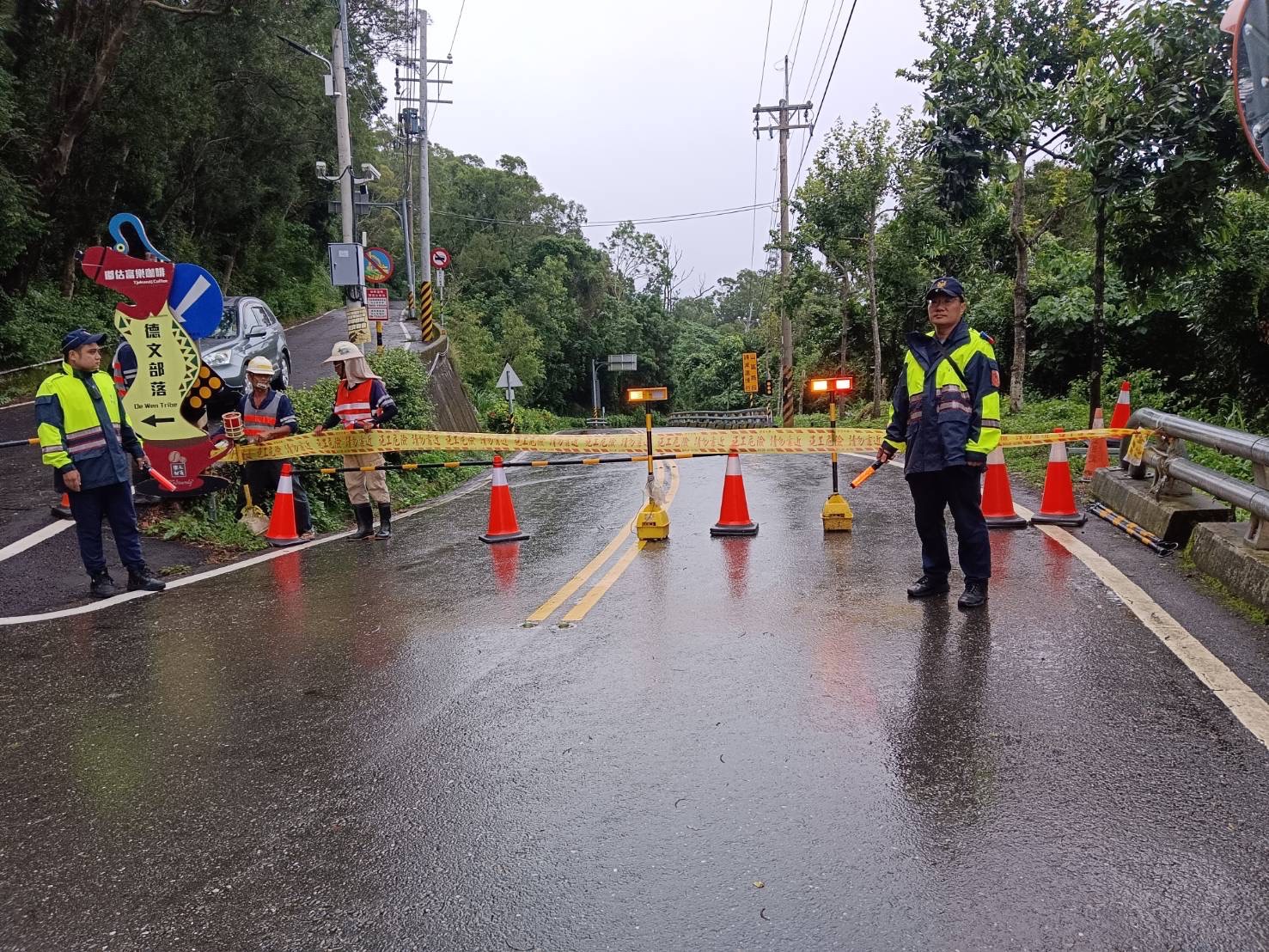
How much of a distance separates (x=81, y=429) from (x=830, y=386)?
6.48m

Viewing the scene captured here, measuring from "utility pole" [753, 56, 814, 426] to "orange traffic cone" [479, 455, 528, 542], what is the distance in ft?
71.9

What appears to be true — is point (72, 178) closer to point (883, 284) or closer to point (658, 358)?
point (883, 284)

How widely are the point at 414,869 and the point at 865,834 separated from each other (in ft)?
4.96

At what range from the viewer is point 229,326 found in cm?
1380

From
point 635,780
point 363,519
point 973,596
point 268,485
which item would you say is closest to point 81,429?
point 268,485

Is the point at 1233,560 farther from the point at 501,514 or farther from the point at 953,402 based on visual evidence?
the point at 501,514

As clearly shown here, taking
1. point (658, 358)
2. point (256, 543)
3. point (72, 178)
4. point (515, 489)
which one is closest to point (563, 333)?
point (658, 358)

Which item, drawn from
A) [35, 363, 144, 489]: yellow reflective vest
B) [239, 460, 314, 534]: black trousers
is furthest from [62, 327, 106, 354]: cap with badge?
[239, 460, 314, 534]: black trousers

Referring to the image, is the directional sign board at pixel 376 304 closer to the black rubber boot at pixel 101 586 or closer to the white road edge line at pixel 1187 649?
the black rubber boot at pixel 101 586

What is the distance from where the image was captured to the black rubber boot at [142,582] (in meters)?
7.43

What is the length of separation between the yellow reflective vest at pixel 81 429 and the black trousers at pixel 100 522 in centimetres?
14

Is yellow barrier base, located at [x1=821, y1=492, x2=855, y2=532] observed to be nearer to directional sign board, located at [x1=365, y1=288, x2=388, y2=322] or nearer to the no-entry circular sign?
directional sign board, located at [x1=365, y1=288, x2=388, y2=322]

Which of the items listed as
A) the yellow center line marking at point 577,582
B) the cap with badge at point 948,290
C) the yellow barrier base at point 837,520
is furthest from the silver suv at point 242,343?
the cap with badge at point 948,290

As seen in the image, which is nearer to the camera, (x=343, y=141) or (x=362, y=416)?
(x=362, y=416)
